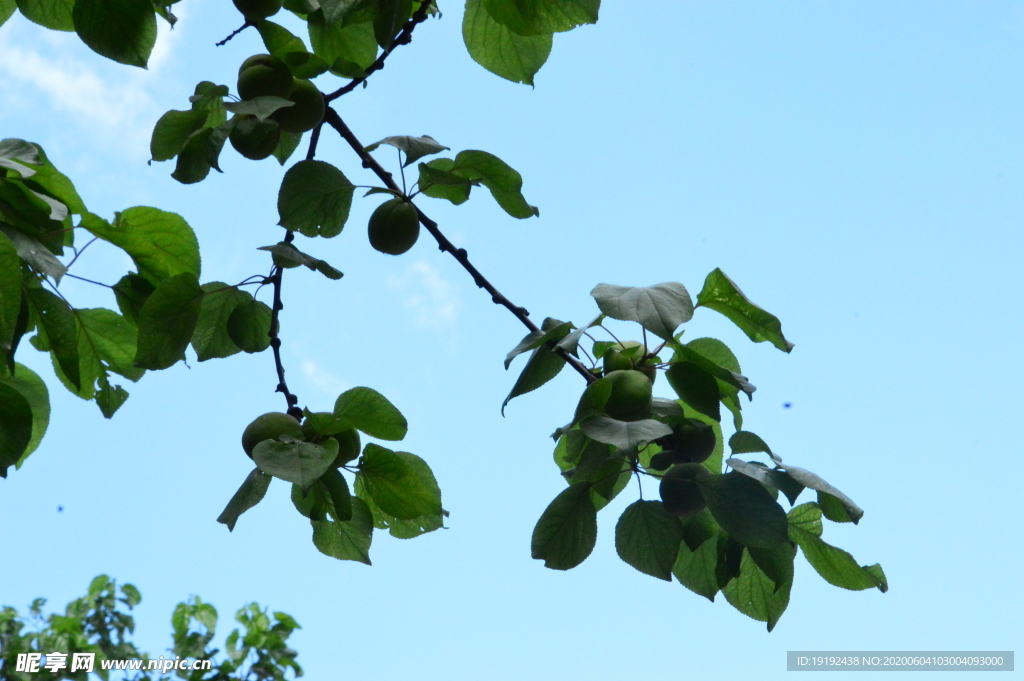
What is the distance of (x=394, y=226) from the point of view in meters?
1.08

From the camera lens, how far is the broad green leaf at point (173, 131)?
41.1 inches

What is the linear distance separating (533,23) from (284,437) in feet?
1.96

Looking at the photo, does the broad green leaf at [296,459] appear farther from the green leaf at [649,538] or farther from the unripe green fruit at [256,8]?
the unripe green fruit at [256,8]

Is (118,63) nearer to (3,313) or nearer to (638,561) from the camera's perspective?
(3,313)

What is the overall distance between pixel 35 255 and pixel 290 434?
414 millimetres

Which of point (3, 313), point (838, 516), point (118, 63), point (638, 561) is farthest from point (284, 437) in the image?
point (838, 516)

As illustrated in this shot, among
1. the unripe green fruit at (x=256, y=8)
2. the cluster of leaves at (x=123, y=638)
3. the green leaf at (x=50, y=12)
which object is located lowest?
the cluster of leaves at (x=123, y=638)

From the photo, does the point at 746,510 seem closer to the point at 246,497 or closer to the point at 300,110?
the point at 246,497

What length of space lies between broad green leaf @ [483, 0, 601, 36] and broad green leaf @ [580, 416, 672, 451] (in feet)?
1.62

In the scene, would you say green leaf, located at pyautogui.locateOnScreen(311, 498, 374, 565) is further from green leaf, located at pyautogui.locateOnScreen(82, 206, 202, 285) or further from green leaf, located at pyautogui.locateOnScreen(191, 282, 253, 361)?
green leaf, located at pyautogui.locateOnScreen(82, 206, 202, 285)

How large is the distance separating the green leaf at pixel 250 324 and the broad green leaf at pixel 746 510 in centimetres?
68

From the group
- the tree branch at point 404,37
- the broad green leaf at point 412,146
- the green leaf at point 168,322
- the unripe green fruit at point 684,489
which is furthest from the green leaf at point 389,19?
the unripe green fruit at point 684,489

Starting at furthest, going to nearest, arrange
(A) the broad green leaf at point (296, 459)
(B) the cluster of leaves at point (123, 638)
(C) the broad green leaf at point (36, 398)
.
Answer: (B) the cluster of leaves at point (123, 638)
(C) the broad green leaf at point (36, 398)
(A) the broad green leaf at point (296, 459)

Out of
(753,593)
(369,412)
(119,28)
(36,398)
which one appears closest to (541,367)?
(369,412)
